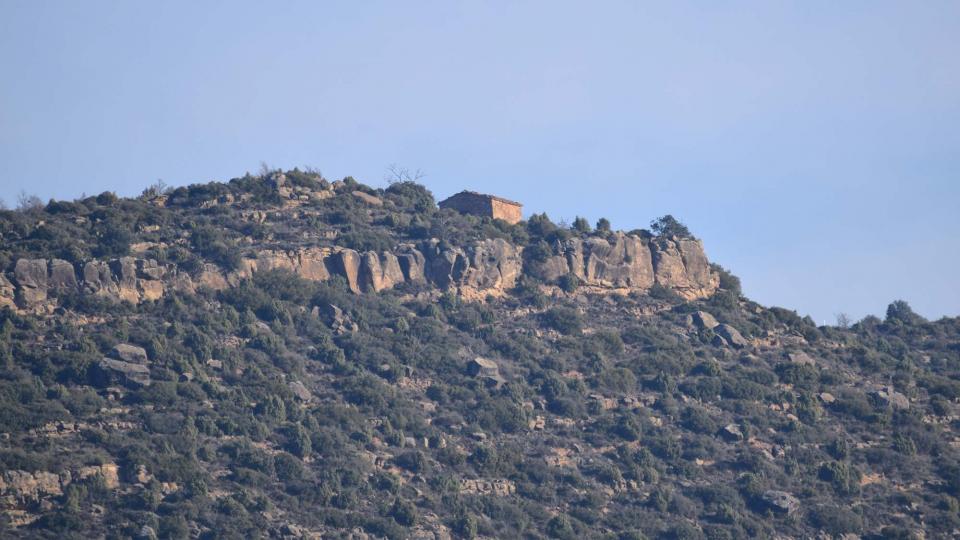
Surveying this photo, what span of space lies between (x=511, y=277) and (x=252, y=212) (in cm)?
1322

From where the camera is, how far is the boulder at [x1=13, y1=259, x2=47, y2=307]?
81856 mm

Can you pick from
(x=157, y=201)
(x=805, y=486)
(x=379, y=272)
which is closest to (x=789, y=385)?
(x=805, y=486)

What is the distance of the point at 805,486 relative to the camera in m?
81.9

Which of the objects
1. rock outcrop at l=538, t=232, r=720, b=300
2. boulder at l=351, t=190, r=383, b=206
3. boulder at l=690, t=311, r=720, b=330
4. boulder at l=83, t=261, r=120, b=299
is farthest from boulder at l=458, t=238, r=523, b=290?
boulder at l=83, t=261, r=120, b=299

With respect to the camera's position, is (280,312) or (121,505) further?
(280,312)

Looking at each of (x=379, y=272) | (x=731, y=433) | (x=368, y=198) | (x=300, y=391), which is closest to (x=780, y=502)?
(x=731, y=433)

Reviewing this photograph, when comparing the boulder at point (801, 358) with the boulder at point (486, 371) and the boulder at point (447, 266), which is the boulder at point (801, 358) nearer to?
the boulder at point (486, 371)

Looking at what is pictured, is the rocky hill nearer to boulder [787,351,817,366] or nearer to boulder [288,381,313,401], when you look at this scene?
boulder [288,381,313,401]

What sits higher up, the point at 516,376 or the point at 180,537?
the point at 516,376

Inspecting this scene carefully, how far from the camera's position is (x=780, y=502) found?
3140 inches

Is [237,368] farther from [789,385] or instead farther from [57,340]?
[789,385]

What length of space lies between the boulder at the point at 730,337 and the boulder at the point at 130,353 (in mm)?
29480

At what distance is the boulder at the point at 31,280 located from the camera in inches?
3223

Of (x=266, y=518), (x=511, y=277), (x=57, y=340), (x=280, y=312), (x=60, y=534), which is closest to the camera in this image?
(x=60, y=534)
